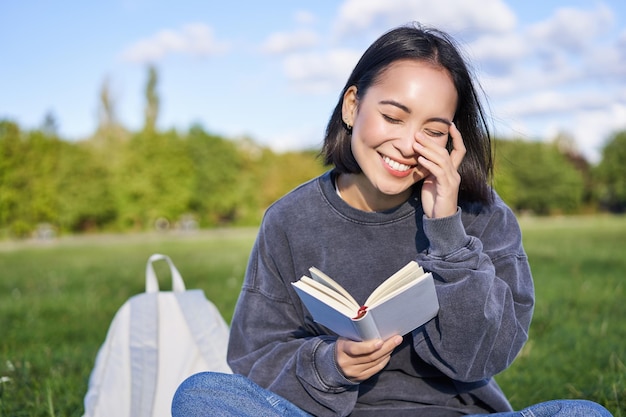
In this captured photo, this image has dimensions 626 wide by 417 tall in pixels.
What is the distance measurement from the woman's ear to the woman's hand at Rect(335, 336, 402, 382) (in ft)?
2.82

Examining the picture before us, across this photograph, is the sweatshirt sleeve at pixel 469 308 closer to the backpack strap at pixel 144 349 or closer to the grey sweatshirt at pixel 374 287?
the grey sweatshirt at pixel 374 287

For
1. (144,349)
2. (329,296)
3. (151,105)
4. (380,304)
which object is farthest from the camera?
(151,105)

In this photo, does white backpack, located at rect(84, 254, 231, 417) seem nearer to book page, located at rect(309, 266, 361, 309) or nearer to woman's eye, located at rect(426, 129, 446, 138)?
book page, located at rect(309, 266, 361, 309)

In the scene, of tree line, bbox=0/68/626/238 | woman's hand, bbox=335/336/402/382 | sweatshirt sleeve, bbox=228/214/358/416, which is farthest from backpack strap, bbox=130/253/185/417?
tree line, bbox=0/68/626/238

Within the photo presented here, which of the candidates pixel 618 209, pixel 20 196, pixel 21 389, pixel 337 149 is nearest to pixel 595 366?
pixel 337 149

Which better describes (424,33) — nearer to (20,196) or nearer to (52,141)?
(20,196)

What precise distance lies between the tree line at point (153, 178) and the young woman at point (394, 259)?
21.5 meters

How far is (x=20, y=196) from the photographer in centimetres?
2547

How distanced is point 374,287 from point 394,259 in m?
0.12

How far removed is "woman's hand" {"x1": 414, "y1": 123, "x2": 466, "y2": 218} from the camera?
2.14 meters

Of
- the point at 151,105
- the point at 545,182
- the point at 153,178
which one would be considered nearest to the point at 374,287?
the point at 153,178

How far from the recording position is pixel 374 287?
95.5 inches

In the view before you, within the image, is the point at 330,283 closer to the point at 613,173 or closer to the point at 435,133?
the point at 435,133

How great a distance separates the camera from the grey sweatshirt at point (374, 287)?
2076 mm
